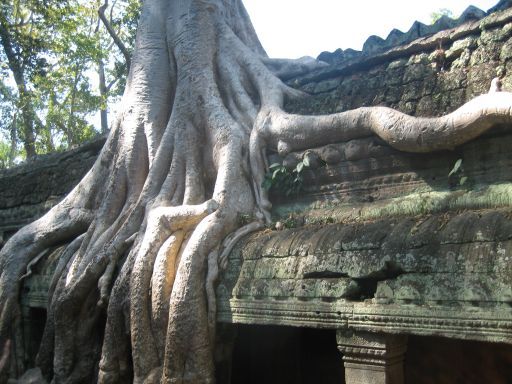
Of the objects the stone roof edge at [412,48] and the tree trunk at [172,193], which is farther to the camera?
the stone roof edge at [412,48]

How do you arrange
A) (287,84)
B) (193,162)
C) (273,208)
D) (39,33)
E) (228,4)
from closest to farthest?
(273,208)
(193,162)
(287,84)
(228,4)
(39,33)

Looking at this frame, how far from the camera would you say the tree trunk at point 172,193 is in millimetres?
3852

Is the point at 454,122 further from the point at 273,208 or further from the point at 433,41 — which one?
the point at 273,208

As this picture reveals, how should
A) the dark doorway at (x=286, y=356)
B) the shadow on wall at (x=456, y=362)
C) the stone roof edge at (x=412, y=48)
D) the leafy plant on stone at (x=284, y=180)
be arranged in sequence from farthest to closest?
the dark doorway at (x=286, y=356), the leafy plant on stone at (x=284, y=180), the stone roof edge at (x=412, y=48), the shadow on wall at (x=456, y=362)

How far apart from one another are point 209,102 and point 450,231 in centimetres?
290

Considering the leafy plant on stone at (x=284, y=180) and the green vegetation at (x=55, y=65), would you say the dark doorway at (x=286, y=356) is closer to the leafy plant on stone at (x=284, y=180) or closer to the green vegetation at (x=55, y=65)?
Result: the leafy plant on stone at (x=284, y=180)

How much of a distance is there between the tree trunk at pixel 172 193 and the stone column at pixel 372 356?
1.03 metres

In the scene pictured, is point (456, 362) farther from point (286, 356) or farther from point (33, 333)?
point (33, 333)

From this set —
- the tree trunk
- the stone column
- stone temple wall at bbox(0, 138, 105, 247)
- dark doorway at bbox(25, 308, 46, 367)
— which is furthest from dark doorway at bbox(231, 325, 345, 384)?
stone temple wall at bbox(0, 138, 105, 247)

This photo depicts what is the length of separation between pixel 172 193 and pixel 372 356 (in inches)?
97.6

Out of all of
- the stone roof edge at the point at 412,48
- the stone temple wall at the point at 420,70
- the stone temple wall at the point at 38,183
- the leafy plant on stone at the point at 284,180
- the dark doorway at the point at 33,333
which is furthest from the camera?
the stone temple wall at the point at 38,183

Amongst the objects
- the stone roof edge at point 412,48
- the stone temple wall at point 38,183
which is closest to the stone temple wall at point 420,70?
the stone roof edge at point 412,48

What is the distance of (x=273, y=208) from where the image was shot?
4.70 m

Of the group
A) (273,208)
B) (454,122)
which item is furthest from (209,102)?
(454,122)
